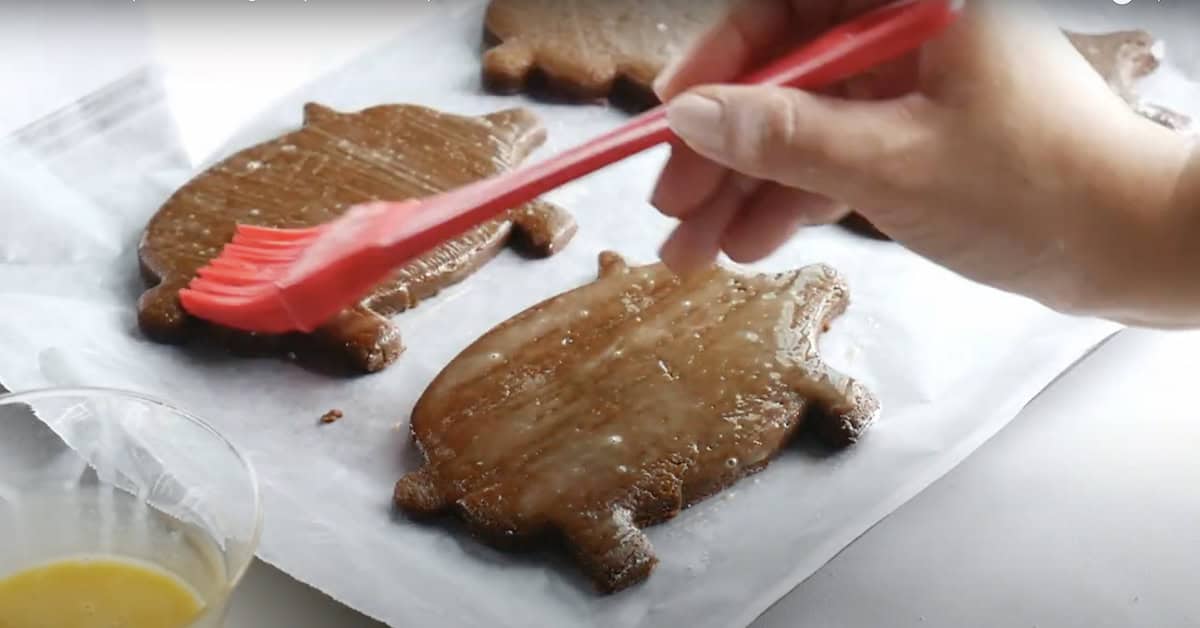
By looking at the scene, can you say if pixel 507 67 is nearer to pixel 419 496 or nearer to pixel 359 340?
pixel 359 340

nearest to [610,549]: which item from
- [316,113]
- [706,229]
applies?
[706,229]

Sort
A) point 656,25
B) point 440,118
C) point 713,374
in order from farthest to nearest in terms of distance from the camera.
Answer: point 656,25, point 440,118, point 713,374

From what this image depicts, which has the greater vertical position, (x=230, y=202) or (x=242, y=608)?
(x=230, y=202)

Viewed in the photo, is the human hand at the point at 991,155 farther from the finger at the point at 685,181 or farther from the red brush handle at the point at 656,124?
the finger at the point at 685,181

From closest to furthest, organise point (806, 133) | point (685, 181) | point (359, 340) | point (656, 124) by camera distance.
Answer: point (806, 133) < point (656, 124) < point (685, 181) < point (359, 340)

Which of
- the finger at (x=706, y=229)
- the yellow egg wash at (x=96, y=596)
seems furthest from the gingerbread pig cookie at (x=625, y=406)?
the yellow egg wash at (x=96, y=596)

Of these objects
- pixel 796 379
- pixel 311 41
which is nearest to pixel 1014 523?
pixel 796 379

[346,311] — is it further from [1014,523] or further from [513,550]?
[1014,523]
